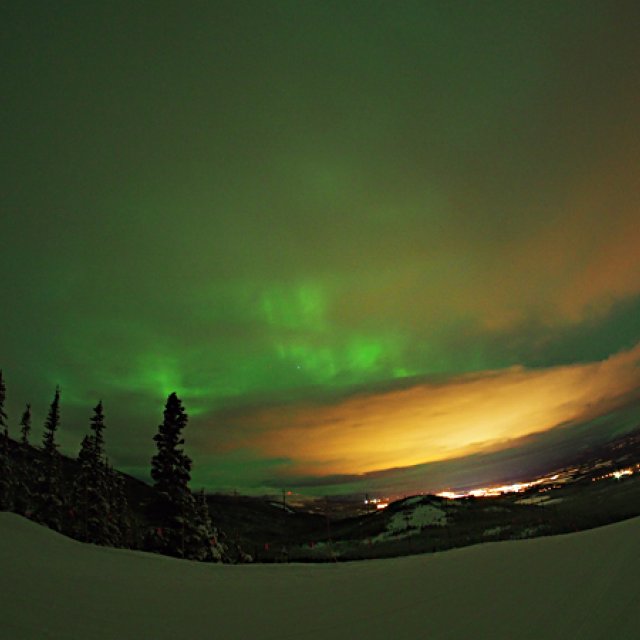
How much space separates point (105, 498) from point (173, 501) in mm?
15704

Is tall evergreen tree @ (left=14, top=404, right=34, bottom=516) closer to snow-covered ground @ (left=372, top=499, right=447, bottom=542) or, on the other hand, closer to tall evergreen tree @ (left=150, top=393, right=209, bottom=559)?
tall evergreen tree @ (left=150, top=393, right=209, bottom=559)

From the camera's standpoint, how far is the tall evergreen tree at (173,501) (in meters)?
27.5

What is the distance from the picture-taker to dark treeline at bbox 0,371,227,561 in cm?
2798

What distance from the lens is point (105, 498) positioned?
39750mm

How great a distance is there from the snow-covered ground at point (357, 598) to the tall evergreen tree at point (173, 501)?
20.1m

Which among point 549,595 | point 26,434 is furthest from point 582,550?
point 26,434

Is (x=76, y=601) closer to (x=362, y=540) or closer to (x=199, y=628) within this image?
(x=199, y=628)

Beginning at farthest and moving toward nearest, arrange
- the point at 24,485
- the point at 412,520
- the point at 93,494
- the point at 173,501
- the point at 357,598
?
the point at 412,520 < the point at 24,485 < the point at 93,494 < the point at 173,501 < the point at 357,598

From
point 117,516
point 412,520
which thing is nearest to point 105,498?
point 117,516

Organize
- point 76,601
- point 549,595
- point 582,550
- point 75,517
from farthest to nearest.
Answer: point 75,517 → point 582,550 → point 76,601 → point 549,595

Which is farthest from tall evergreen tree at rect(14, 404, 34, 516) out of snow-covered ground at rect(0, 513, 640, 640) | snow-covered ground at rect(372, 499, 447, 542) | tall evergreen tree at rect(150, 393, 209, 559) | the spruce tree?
snow-covered ground at rect(372, 499, 447, 542)

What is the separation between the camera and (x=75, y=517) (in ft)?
129

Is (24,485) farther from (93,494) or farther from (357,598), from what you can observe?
(357,598)

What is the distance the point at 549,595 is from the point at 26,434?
62.4 meters
